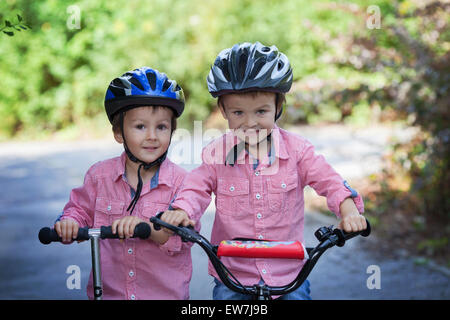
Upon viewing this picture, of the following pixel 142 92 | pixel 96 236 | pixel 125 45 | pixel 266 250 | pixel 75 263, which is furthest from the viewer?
pixel 125 45

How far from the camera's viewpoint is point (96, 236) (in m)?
2.52

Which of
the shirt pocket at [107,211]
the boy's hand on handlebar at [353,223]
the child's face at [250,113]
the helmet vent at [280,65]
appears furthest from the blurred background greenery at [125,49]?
the boy's hand on handlebar at [353,223]

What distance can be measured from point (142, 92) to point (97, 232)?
82 cm

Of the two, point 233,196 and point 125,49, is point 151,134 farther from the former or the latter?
point 125,49

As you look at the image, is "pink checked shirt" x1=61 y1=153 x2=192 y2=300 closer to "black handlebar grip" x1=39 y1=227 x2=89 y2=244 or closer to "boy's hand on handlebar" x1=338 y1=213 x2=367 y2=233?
"black handlebar grip" x1=39 y1=227 x2=89 y2=244

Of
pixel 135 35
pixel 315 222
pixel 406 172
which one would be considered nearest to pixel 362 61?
pixel 406 172

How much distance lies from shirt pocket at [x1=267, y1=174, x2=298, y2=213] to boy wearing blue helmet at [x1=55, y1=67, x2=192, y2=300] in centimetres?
50

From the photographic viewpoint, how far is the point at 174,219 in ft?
8.40

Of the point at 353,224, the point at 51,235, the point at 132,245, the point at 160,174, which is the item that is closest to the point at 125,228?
the point at 51,235

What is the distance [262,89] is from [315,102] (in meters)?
4.24

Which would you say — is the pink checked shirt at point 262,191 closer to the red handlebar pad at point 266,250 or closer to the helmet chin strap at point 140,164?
the helmet chin strap at point 140,164

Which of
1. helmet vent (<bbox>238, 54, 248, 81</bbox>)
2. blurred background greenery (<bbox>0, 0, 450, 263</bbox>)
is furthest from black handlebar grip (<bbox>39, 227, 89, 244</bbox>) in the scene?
blurred background greenery (<bbox>0, 0, 450, 263</bbox>)

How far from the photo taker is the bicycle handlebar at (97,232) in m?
2.48

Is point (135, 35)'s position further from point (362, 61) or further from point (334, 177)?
point (334, 177)
